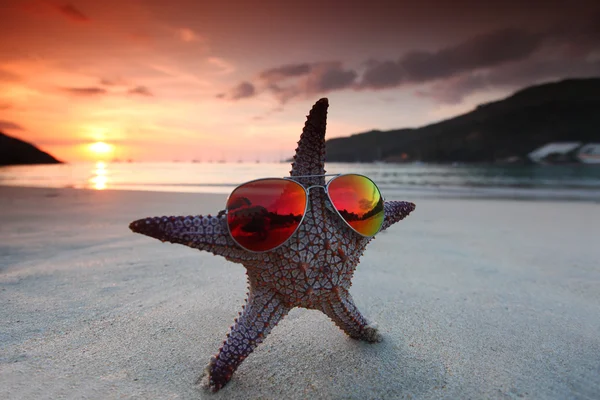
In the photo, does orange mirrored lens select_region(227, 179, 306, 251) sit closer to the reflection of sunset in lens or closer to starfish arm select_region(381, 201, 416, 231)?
starfish arm select_region(381, 201, 416, 231)

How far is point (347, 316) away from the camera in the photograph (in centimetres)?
265

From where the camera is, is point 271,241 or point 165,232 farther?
point 271,241

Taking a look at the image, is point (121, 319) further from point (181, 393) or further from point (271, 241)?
point (271, 241)

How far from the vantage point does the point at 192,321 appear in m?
3.28

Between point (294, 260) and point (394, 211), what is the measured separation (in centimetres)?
101

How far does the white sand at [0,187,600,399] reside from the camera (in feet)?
7.59

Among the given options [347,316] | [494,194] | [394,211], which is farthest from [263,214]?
[494,194]

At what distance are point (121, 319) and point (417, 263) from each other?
405 cm

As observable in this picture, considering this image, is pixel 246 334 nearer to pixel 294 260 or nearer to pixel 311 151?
pixel 294 260

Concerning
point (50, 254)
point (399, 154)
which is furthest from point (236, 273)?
point (399, 154)

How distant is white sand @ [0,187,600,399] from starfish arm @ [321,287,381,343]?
0.30 ft

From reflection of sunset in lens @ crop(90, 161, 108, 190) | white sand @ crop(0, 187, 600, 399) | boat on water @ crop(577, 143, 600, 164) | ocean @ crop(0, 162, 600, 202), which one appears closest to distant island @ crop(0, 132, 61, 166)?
A: ocean @ crop(0, 162, 600, 202)

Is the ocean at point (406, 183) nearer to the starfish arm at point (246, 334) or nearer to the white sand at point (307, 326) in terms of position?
the white sand at point (307, 326)

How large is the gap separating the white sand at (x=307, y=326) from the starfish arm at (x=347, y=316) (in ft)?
0.30
